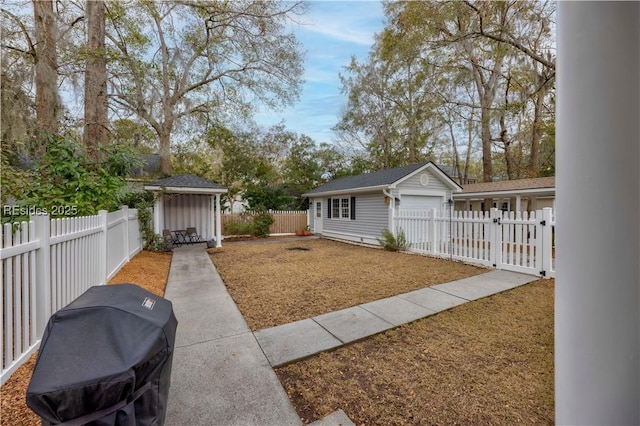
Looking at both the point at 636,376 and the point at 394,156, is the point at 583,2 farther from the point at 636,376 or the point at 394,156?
the point at 394,156

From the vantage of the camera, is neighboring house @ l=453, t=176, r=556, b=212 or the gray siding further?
neighboring house @ l=453, t=176, r=556, b=212

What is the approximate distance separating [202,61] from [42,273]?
A: 50.2ft

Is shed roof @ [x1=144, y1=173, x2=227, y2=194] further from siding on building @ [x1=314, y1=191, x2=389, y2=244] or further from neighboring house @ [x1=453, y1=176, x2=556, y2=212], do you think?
neighboring house @ [x1=453, y1=176, x2=556, y2=212]

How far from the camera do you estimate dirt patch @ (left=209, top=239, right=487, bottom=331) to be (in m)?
4.22

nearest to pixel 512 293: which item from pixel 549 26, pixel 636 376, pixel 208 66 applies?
pixel 636 376

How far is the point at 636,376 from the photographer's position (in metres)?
0.88

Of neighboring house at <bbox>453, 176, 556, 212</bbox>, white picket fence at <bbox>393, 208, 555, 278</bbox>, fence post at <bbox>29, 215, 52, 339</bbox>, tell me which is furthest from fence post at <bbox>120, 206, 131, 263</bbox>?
neighboring house at <bbox>453, 176, 556, 212</bbox>

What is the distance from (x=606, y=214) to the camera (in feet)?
2.91

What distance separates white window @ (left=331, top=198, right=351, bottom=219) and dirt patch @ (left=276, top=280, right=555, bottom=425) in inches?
392

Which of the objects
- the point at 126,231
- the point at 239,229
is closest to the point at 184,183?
the point at 126,231

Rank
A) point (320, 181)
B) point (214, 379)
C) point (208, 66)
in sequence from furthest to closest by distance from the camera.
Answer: point (320, 181) → point (208, 66) → point (214, 379)

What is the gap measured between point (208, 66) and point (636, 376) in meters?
17.7

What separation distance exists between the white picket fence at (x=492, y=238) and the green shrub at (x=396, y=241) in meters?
0.19

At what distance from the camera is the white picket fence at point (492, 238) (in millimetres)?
5691
